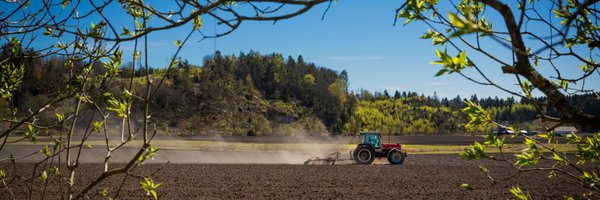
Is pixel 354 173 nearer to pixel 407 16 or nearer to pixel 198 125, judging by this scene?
pixel 407 16

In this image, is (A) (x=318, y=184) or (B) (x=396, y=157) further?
(B) (x=396, y=157)

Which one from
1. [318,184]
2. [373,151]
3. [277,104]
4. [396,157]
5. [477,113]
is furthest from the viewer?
[277,104]

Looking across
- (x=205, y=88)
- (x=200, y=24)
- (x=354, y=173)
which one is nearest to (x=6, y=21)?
(x=200, y=24)

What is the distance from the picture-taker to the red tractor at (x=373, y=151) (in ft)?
79.1

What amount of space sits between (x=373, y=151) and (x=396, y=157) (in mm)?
1554

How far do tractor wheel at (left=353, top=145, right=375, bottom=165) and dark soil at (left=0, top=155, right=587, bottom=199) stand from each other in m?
2.30

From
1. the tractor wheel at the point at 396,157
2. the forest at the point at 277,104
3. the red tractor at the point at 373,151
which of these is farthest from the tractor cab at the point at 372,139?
the forest at the point at 277,104

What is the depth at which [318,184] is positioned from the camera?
52.8 ft

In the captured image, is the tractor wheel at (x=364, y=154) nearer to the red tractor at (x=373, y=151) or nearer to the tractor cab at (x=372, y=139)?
the red tractor at (x=373, y=151)

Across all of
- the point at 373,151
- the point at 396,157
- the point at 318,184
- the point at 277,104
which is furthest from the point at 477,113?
the point at 277,104

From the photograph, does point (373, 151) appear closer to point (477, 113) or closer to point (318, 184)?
point (318, 184)

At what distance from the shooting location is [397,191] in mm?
14570

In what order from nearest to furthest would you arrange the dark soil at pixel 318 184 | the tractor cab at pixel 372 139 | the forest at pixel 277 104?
the dark soil at pixel 318 184 → the tractor cab at pixel 372 139 → the forest at pixel 277 104

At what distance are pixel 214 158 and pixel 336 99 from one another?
12254cm
